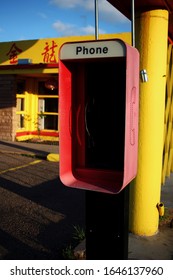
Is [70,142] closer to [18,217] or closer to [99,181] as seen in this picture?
[99,181]

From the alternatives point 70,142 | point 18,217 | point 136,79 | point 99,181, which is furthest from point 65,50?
point 18,217

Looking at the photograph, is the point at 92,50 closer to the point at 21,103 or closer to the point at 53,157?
the point at 53,157

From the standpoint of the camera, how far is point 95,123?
316 centimetres

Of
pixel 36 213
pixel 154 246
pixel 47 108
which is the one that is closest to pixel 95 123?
pixel 154 246

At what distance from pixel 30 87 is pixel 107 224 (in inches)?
482

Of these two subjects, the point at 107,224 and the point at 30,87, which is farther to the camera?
the point at 30,87

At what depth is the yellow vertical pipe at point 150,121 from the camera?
13.7 ft

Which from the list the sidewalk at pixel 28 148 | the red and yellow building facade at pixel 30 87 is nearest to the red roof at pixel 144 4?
the sidewalk at pixel 28 148

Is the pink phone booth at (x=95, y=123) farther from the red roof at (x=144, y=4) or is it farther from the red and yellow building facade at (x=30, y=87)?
the red and yellow building facade at (x=30, y=87)

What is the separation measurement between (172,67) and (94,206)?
4632 millimetres

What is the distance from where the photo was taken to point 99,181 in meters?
3.09

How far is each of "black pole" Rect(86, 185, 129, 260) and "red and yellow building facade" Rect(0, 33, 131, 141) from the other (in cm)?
926

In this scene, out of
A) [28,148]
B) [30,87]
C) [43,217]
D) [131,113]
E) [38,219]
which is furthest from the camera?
[30,87]

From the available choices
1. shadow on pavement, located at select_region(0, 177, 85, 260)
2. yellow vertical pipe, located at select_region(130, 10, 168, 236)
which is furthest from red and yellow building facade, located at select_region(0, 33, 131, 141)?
yellow vertical pipe, located at select_region(130, 10, 168, 236)
